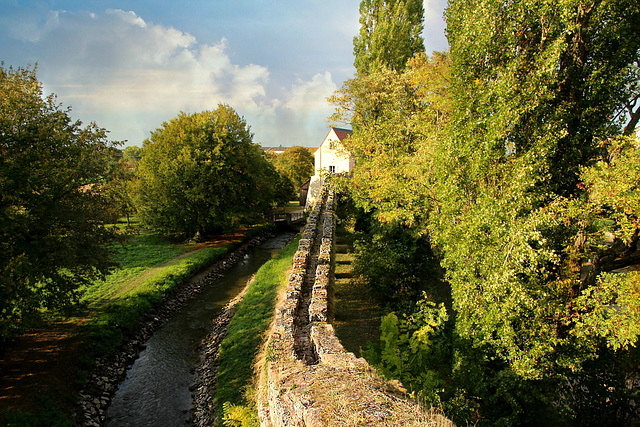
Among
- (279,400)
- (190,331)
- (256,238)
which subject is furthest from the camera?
(256,238)

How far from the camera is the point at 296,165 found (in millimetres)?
58688

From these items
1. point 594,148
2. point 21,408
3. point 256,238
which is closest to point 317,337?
point 594,148

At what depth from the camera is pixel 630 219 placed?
7.59 m

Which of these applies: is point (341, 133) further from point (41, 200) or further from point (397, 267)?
point (41, 200)

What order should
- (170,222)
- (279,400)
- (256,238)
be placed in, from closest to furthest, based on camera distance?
(279,400) → (170,222) → (256,238)

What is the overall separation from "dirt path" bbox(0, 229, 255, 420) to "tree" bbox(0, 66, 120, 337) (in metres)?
1.07

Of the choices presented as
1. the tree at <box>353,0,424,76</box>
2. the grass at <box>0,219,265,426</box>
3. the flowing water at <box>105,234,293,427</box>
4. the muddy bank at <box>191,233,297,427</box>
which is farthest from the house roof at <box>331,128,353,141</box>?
the muddy bank at <box>191,233,297,427</box>

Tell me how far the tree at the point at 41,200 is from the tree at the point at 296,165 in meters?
42.3

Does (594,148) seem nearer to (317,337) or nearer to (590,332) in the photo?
(590,332)

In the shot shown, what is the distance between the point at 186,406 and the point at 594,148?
545 inches

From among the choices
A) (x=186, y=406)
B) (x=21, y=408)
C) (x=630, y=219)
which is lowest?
(x=186, y=406)

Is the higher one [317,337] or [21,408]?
[317,337]

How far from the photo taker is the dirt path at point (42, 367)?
32.6ft

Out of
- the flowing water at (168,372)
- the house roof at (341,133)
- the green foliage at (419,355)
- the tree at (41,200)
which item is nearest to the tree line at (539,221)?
the green foliage at (419,355)
